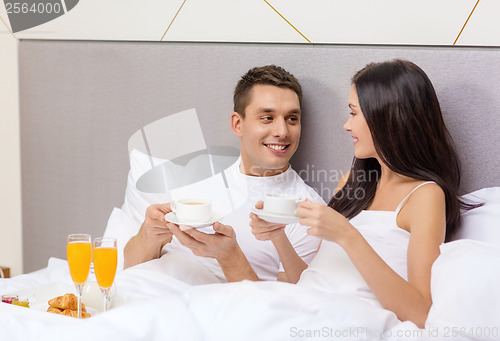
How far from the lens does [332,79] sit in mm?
1974

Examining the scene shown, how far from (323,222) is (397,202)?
319 millimetres

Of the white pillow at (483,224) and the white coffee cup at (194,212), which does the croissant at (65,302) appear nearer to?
the white coffee cup at (194,212)

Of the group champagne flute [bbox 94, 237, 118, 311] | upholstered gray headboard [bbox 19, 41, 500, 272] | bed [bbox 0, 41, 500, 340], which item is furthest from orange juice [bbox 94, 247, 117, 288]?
upholstered gray headboard [bbox 19, 41, 500, 272]

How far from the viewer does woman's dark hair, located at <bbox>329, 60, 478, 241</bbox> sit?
5.14 ft

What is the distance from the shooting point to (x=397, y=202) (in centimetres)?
161

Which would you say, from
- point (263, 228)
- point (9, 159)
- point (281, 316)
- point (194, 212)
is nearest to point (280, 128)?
point (263, 228)

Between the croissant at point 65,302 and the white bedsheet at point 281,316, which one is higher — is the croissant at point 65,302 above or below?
below

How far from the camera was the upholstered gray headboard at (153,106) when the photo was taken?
1.79 metres

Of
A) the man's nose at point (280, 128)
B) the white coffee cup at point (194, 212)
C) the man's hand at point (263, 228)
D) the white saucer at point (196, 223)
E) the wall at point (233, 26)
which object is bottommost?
the man's hand at point (263, 228)

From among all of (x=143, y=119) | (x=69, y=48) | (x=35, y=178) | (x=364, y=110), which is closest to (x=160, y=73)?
(x=143, y=119)

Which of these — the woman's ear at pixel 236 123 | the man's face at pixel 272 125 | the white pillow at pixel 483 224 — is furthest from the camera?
the woman's ear at pixel 236 123

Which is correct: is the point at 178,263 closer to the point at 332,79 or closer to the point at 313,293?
the point at 313,293

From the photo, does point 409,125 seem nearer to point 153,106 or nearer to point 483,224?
point 483,224

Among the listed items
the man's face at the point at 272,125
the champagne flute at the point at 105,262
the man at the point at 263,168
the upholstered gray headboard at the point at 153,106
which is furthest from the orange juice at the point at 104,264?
the upholstered gray headboard at the point at 153,106
